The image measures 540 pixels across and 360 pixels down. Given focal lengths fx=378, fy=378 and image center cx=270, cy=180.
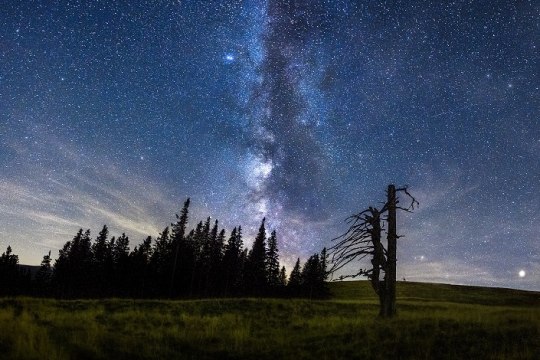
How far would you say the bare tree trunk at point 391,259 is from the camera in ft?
54.8

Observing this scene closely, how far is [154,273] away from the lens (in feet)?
186

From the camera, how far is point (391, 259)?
17266 mm

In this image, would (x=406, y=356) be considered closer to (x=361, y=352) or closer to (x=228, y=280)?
(x=361, y=352)

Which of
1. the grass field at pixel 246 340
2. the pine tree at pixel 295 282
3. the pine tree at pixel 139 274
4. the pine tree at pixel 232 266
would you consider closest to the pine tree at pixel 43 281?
the pine tree at pixel 139 274

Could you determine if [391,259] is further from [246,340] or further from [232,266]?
[232,266]

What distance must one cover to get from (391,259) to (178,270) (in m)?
45.8

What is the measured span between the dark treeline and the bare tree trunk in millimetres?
40504

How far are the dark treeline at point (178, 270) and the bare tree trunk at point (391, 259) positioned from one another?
133 ft

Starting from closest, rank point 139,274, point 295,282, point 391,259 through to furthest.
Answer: point 391,259 < point 139,274 < point 295,282

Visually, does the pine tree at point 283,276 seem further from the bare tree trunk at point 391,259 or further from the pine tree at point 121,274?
the bare tree trunk at point 391,259

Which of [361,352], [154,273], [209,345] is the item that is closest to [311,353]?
[361,352]

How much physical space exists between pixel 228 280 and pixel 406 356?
5768cm

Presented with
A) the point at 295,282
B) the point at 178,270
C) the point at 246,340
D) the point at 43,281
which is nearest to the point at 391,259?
the point at 246,340

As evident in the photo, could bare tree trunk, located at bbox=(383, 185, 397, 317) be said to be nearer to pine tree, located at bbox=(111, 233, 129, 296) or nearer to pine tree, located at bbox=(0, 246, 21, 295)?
pine tree, located at bbox=(111, 233, 129, 296)
